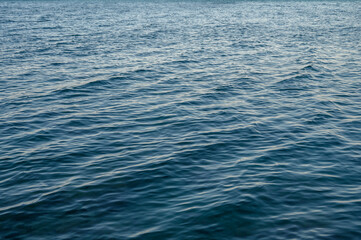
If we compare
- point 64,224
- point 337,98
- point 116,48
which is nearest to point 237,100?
point 337,98

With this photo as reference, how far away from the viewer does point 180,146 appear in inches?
736

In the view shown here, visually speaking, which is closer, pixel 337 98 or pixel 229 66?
pixel 337 98

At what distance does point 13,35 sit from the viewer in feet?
175

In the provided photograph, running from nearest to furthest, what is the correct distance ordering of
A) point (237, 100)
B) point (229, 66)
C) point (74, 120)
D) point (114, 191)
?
point (114, 191), point (74, 120), point (237, 100), point (229, 66)

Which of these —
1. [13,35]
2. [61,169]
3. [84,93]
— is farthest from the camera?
[13,35]

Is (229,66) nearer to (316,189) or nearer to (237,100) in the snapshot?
(237,100)

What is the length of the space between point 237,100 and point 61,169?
13187mm

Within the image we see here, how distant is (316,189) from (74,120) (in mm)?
13842

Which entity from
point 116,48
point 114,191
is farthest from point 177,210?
point 116,48

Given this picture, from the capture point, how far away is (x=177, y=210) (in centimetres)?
1345

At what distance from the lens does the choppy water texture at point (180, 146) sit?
12.9 meters

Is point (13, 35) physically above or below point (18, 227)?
above

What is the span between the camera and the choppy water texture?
42.2 ft

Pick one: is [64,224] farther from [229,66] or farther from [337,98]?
[229,66]
